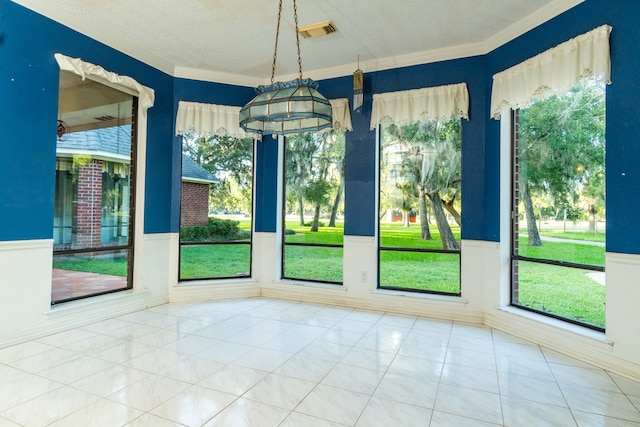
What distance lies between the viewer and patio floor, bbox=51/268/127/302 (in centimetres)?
362

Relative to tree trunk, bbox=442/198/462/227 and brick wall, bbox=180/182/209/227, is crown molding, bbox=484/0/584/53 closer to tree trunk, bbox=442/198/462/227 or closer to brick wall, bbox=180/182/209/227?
tree trunk, bbox=442/198/462/227

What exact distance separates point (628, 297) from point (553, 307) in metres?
0.78

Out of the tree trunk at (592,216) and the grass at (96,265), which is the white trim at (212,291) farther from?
the tree trunk at (592,216)

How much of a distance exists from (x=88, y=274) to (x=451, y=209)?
4.27m

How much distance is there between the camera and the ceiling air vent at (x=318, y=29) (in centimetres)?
361

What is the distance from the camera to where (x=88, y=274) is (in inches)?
158

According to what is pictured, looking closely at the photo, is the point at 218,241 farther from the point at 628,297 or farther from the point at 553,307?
the point at 628,297

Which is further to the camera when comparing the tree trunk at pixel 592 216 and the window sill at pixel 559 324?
the tree trunk at pixel 592 216

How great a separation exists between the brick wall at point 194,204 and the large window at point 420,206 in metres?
2.43

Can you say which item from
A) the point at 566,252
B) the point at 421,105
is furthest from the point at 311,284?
the point at 566,252

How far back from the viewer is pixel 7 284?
10.1 ft

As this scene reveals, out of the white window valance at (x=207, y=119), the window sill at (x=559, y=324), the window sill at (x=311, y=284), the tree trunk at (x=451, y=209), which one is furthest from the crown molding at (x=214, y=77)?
the window sill at (x=559, y=324)

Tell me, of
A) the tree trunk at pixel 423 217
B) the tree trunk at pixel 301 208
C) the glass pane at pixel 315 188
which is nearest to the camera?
the tree trunk at pixel 423 217

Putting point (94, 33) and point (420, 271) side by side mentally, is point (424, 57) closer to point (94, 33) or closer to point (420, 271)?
point (420, 271)
